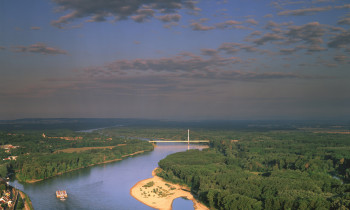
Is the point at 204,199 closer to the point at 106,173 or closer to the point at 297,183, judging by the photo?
the point at 297,183

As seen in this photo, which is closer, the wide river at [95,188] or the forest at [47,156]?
the wide river at [95,188]

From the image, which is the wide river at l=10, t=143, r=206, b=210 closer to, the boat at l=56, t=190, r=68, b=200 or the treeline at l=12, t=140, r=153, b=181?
the boat at l=56, t=190, r=68, b=200

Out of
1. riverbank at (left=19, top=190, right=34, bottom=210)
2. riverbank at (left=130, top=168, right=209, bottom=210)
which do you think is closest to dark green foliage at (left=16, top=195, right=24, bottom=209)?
riverbank at (left=19, top=190, right=34, bottom=210)

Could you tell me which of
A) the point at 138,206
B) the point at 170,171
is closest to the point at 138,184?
the point at 170,171

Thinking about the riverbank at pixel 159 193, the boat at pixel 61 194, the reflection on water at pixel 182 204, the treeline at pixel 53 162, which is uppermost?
the treeline at pixel 53 162

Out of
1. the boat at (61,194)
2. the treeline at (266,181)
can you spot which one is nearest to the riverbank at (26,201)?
the boat at (61,194)

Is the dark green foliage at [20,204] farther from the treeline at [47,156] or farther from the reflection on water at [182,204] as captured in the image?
the reflection on water at [182,204]
